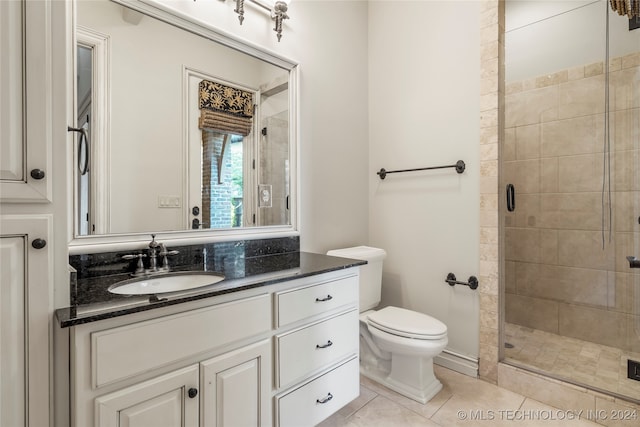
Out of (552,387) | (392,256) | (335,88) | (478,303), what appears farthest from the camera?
(392,256)

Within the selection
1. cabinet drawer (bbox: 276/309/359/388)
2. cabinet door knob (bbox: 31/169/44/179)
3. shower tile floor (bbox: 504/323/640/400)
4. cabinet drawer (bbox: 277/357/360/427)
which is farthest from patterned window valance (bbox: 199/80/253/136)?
shower tile floor (bbox: 504/323/640/400)

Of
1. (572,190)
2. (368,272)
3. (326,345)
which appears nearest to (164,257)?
(326,345)

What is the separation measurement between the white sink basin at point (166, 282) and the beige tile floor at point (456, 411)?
3.12 ft

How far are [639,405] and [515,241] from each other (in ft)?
4.14

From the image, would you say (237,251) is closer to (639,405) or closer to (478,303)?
(478,303)

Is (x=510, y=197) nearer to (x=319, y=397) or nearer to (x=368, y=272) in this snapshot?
(x=368, y=272)

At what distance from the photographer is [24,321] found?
2.66 ft

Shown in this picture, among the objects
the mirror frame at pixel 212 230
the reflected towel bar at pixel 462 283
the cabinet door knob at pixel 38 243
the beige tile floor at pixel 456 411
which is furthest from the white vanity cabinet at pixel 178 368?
the reflected towel bar at pixel 462 283

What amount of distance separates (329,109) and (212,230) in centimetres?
118

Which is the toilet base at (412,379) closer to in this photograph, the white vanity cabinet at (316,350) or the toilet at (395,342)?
the toilet at (395,342)

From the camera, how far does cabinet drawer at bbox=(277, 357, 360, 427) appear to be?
1276 millimetres

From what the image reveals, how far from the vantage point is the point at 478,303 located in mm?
1958

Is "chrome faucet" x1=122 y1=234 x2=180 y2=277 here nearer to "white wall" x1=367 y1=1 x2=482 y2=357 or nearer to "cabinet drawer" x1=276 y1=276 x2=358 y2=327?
"cabinet drawer" x1=276 y1=276 x2=358 y2=327

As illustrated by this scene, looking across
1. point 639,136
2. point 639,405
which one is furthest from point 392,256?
point 639,136
